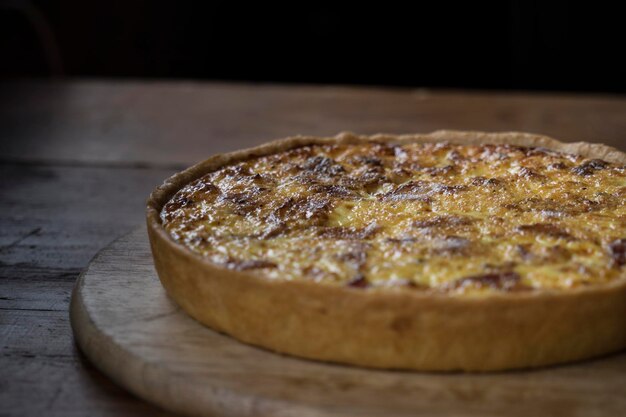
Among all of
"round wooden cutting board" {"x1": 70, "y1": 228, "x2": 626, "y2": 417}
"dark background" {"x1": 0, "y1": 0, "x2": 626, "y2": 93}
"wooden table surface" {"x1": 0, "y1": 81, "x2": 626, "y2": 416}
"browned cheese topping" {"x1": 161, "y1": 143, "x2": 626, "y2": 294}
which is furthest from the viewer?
"dark background" {"x1": 0, "y1": 0, "x2": 626, "y2": 93}

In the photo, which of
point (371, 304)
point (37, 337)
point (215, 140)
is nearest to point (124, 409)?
point (37, 337)

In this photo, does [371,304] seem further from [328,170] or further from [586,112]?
[586,112]

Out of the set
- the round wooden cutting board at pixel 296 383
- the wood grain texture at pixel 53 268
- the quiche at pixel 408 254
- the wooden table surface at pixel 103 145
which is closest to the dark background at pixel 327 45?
the wooden table surface at pixel 103 145

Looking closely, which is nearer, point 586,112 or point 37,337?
point 37,337

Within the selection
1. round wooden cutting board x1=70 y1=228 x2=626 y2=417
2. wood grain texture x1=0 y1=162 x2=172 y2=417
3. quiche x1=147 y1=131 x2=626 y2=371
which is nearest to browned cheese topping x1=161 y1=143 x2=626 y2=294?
quiche x1=147 y1=131 x2=626 y2=371

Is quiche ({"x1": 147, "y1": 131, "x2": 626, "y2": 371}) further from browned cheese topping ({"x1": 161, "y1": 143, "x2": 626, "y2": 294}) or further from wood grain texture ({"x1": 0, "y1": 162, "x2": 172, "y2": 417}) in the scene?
wood grain texture ({"x1": 0, "y1": 162, "x2": 172, "y2": 417})

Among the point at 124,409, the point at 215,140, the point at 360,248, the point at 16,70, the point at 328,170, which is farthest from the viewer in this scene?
the point at 16,70

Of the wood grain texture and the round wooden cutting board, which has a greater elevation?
the round wooden cutting board
